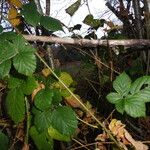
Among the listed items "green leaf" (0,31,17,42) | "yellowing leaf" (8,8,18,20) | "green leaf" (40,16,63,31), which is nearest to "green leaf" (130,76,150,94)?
"green leaf" (40,16,63,31)

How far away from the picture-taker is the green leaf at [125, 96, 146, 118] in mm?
1073

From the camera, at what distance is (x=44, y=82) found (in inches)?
50.0

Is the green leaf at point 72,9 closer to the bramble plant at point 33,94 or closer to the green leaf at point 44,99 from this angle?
the bramble plant at point 33,94

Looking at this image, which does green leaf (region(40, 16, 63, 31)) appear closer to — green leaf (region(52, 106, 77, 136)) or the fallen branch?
the fallen branch

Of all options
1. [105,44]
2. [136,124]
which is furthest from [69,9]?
[136,124]

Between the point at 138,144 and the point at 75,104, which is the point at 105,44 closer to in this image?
the point at 75,104

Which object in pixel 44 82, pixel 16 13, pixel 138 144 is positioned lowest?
pixel 138 144

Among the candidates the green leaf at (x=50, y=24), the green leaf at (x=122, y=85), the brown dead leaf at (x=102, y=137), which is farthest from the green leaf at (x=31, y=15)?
the brown dead leaf at (x=102, y=137)

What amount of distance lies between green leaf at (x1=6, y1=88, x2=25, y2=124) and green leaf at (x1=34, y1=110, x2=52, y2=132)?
6 centimetres

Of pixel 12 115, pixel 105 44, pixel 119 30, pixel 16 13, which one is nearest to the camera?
pixel 12 115

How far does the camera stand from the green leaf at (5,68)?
1.05 meters

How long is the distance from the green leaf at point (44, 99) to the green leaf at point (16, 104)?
6 centimetres

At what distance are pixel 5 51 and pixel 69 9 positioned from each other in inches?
29.6

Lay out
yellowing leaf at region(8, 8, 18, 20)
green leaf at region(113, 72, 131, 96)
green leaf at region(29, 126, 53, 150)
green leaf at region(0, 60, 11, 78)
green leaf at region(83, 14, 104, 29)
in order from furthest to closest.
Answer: green leaf at region(83, 14, 104, 29) → yellowing leaf at region(8, 8, 18, 20) → green leaf at region(29, 126, 53, 150) → green leaf at region(113, 72, 131, 96) → green leaf at region(0, 60, 11, 78)
